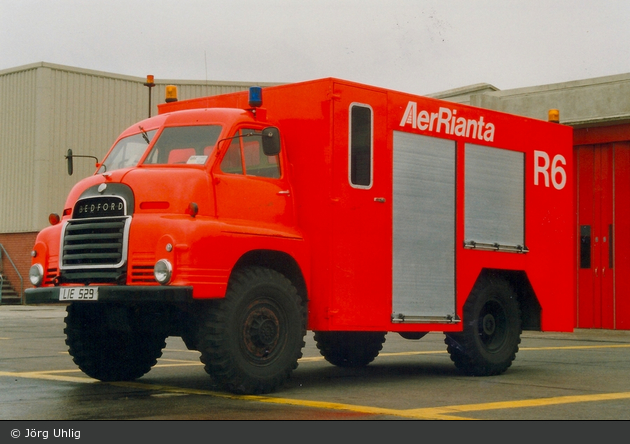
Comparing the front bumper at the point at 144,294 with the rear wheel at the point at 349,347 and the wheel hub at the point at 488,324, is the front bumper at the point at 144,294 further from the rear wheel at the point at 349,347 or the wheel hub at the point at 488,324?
the wheel hub at the point at 488,324

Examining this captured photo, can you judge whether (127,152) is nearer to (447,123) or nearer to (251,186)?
(251,186)

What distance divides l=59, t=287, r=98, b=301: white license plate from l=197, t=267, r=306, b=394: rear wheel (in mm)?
1030

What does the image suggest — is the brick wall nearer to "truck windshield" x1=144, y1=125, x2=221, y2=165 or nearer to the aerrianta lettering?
the aerrianta lettering

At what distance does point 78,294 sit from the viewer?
916 cm

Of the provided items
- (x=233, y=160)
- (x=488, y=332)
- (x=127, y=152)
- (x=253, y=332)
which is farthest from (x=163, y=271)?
(x=488, y=332)

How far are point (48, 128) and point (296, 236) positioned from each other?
31.6 meters

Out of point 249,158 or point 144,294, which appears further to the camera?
point 249,158

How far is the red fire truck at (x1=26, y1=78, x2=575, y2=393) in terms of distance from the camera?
9109mm

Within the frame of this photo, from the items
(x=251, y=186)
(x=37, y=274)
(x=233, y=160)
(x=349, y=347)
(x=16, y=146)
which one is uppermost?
(x=16, y=146)

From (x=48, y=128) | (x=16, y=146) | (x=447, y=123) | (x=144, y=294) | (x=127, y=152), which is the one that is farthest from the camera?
(x=16, y=146)

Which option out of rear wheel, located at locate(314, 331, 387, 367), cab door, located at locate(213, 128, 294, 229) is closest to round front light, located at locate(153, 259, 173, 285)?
cab door, located at locate(213, 128, 294, 229)

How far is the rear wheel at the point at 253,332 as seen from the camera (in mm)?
9008

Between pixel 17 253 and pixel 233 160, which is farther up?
pixel 233 160

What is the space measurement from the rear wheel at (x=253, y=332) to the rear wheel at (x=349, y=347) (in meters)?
3.09
